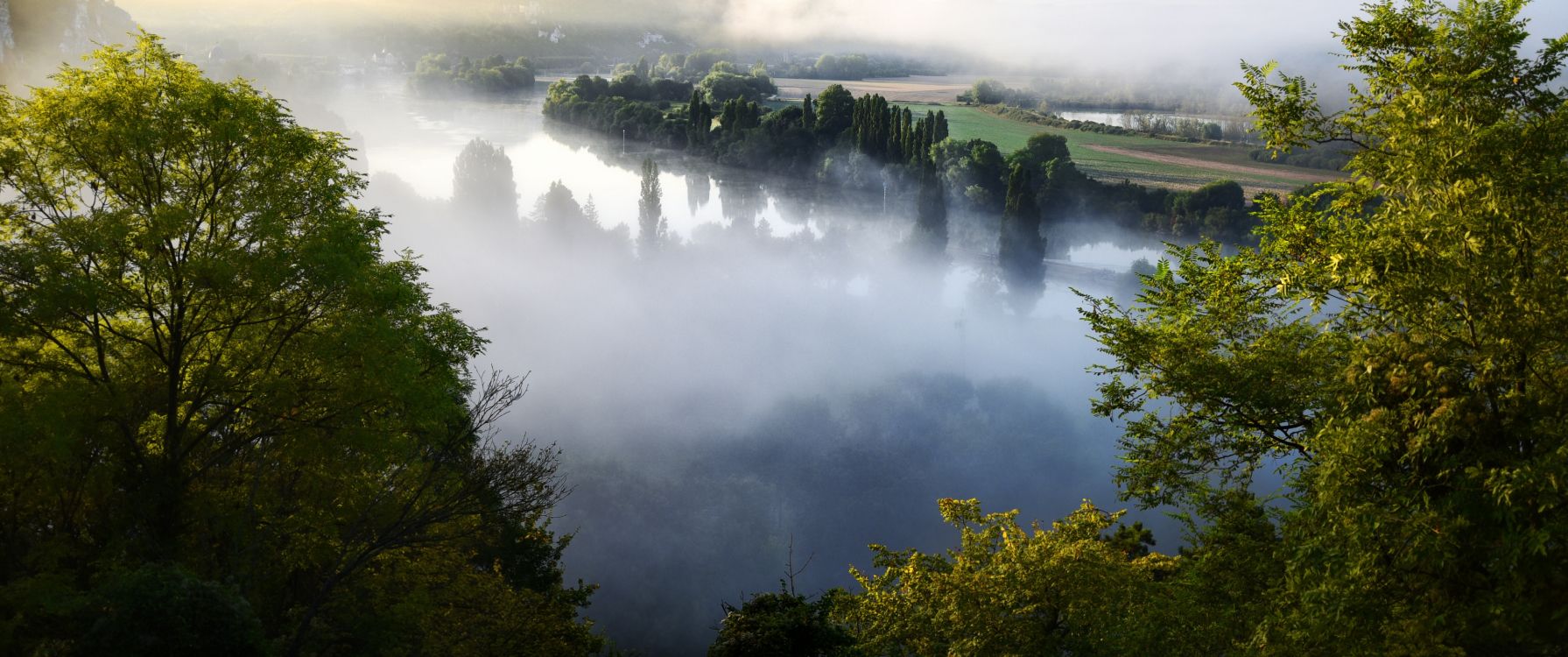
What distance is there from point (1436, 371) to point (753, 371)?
186ft

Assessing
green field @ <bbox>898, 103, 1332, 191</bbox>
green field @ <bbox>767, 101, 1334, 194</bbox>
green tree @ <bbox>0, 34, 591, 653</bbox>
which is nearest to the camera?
green tree @ <bbox>0, 34, 591, 653</bbox>

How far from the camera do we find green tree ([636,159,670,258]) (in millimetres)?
96000

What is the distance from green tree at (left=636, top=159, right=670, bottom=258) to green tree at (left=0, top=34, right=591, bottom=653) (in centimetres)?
7860

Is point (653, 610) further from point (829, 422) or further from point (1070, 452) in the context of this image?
point (1070, 452)

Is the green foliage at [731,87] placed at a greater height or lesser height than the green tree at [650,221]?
greater

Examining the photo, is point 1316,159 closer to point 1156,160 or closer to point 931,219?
point 1156,160

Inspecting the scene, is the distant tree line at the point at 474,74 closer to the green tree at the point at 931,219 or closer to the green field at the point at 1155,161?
the green field at the point at 1155,161

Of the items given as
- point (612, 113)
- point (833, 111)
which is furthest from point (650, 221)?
point (612, 113)

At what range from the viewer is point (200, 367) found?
632 inches

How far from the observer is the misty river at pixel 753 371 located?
41.8 m

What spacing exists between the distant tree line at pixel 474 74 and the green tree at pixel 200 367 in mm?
134112

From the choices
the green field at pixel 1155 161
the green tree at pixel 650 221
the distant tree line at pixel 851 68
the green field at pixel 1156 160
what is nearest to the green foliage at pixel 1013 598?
the green tree at pixel 650 221

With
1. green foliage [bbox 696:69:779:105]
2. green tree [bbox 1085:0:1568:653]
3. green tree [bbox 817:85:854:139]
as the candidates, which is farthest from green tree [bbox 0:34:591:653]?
green foliage [bbox 696:69:779:105]

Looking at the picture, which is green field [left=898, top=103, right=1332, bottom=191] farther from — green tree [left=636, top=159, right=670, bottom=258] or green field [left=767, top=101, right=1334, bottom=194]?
green tree [left=636, top=159, right=670, bottom=258]
